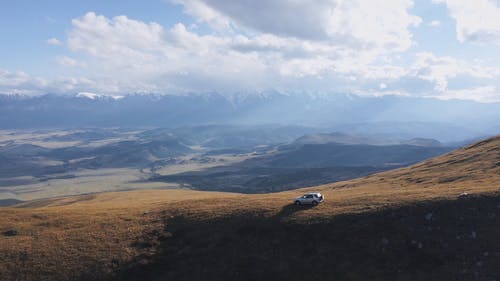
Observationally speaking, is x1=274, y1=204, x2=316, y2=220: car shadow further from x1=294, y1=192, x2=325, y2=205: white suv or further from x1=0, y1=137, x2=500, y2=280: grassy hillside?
x1=294, y1=192, x2=325, y2=205: white suv

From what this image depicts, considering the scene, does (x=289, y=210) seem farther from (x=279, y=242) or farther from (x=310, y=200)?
(x=279, y=242)

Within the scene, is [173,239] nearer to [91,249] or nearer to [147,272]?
[147,272]

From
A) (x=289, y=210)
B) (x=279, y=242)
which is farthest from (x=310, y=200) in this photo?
(x=279, y=242)

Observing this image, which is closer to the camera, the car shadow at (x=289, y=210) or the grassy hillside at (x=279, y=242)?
the grassy hillside at (x=279, y=242)

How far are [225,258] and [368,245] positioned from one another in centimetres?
1639

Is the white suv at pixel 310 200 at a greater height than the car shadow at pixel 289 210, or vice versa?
the white suv at pixel 310 200

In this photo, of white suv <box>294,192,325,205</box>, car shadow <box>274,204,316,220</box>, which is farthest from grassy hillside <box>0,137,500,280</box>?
white suv <box>294,192,325,205</box>

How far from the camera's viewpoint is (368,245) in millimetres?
44250

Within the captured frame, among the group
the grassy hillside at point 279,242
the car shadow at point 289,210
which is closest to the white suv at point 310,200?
the car shadow at point 289,210

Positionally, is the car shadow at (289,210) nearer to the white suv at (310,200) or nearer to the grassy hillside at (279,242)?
the grassy hillside at (279,242)

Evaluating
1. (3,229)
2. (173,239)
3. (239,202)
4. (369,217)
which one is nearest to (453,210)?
(369,217)

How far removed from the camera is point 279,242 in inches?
1897

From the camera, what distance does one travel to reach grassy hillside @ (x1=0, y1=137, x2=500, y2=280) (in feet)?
136

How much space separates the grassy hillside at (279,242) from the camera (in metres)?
41.4
